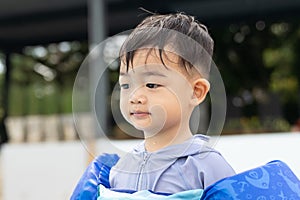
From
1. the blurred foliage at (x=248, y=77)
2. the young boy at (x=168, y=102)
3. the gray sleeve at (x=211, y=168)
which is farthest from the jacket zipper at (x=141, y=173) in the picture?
the blurred foliage at (x=248, y=77)

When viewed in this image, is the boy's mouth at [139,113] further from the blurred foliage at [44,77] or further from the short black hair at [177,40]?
the blurred foliage at [44,77]

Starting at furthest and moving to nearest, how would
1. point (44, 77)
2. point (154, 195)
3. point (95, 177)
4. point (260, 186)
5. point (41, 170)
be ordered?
1. point (44, 77)
2. point (41, 170)
3. point (95, 177)
4. point (260, 186)
5. point (154, 195)

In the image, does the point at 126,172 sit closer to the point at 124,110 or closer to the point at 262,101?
the point at 124,110

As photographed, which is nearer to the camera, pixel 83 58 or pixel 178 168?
pixel 178 168

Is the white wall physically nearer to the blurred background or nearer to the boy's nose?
the blurred background

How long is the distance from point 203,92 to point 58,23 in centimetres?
778

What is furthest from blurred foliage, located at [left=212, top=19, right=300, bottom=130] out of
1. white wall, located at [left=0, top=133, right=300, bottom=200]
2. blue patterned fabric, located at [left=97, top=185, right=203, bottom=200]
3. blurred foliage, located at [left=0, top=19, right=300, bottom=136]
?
blue patterned fabric, located at [left=97, top=185, right=203, bottom=200]

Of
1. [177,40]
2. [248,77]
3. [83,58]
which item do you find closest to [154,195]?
[177,40]

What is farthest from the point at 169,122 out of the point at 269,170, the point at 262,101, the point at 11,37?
the point at 262,101

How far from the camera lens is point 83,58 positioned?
40.6ft

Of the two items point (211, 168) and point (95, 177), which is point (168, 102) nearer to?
point (211, 168)

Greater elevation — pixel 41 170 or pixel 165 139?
pixel 165 139

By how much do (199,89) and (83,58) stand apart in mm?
11203

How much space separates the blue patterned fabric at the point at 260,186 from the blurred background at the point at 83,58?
342 centimetres
